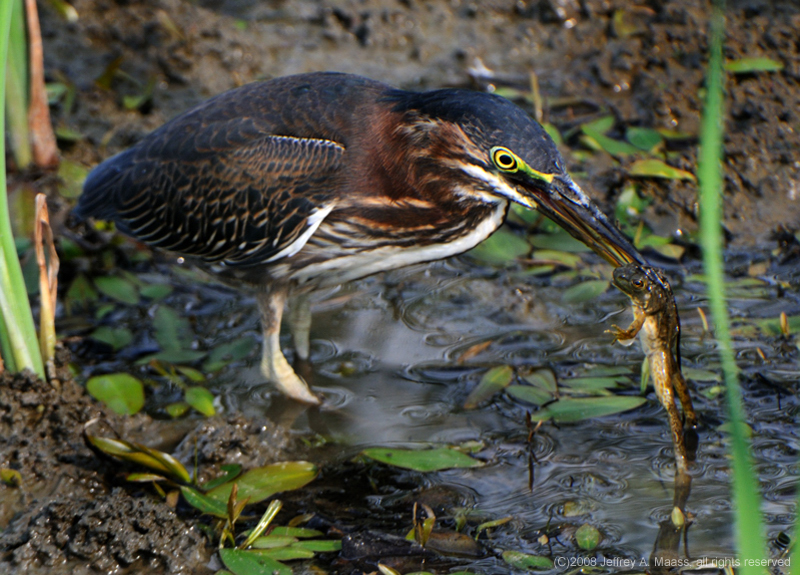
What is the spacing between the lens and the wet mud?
12.8 feet

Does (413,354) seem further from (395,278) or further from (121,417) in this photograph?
(121,417)

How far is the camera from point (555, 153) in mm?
3547

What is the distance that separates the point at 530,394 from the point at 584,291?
96cm

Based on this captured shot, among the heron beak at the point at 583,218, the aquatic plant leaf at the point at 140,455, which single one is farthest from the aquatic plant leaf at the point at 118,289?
the heron beak at the point at 583,218

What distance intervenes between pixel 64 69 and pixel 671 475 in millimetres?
5893

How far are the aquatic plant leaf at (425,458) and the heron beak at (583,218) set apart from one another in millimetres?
1133

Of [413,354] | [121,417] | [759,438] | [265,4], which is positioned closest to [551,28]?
[265,4]

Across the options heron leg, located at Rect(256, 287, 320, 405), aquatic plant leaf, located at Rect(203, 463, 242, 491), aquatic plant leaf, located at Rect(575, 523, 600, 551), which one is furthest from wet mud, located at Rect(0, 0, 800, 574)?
aquatic plant leaf, located at Rect(575, 523, 600, 551)

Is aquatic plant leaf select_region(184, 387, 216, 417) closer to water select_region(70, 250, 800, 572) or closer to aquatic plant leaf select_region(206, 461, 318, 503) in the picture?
water select_region(70, 250, 800, 572)

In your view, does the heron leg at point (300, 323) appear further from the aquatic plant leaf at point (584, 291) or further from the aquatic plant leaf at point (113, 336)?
the aquatic plant leaf at point (584, 291)

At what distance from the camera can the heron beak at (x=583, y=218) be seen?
11.5ft

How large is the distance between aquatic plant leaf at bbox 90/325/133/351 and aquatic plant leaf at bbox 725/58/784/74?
4.48 metres

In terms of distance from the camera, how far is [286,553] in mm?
3297

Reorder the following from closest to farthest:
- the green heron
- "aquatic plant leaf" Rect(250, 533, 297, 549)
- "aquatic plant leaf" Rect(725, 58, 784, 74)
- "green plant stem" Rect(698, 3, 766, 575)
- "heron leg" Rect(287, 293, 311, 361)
→ "green plant stem" Rect(698, 3, 766, 575)
"aquatic plant leaf" Rect(250, 533, 297, 549)
the green heron
"heron leg" Rect(287, 293, 311, 361)
"aquatic plant leaf" Rect(725, 58, 784, 74)
